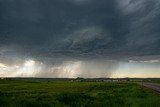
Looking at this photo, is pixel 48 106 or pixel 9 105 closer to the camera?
pixel 9 105

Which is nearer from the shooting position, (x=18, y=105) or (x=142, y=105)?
(x=18, y=105)

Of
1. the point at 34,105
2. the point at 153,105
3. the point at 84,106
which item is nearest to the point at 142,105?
the point at 153,105

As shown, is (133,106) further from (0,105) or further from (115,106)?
(0,105)

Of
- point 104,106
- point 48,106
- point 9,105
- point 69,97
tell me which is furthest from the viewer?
point 69,97

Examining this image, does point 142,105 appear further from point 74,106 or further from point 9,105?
point 9,105

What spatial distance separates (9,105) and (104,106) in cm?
949

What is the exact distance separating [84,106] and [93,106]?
129 cm

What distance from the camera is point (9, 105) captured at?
89.7 ft

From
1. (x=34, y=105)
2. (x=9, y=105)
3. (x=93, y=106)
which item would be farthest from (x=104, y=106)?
(x=9, y=105)

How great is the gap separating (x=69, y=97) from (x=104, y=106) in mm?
7508

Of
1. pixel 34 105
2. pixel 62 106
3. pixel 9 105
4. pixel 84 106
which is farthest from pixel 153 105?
pixel 9 105

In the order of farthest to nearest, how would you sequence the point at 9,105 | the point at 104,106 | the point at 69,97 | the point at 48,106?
the point at 69,97, the point at 104,106, the point at 48,106, the point at 9,105

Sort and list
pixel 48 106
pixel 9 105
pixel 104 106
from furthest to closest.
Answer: pixel 104 106, pixel 48 106, pixel 9 105

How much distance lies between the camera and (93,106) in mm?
31469
